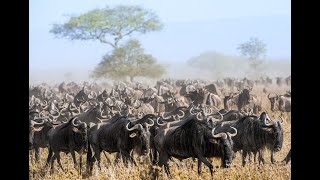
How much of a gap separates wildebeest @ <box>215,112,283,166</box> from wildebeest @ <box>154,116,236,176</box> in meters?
0.92

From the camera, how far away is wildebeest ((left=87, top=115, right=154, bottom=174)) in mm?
9898

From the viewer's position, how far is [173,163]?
9.79 m

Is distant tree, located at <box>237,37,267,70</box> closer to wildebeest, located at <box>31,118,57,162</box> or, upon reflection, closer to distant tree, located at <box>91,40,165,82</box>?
distant tree, located at <box>91,40,165,82</box>

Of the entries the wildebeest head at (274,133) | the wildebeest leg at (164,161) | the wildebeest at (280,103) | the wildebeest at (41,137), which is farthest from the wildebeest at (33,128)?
the wildebeest at (280,103)

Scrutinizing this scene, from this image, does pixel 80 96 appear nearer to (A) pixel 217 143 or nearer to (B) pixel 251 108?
(B) pixel 251 108

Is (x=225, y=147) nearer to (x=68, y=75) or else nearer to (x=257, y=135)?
(x=257, y=135)

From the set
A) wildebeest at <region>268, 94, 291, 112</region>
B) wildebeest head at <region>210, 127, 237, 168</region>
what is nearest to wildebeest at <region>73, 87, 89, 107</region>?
wildebeest at <region>268, 94, 291, 112</region>

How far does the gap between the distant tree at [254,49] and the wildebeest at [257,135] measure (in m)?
6.64

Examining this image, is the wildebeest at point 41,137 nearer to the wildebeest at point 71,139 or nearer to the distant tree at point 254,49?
the wildebeest at point 71,139

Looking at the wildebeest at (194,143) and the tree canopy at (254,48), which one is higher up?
the tree canopy at (254,48)

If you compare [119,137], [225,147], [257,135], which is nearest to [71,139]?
[119,137]

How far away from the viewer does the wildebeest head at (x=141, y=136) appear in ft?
32.2

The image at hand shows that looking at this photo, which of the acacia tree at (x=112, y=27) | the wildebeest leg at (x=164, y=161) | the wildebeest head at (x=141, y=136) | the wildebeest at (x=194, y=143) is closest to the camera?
the wildebeest at (x=194, y=143)
